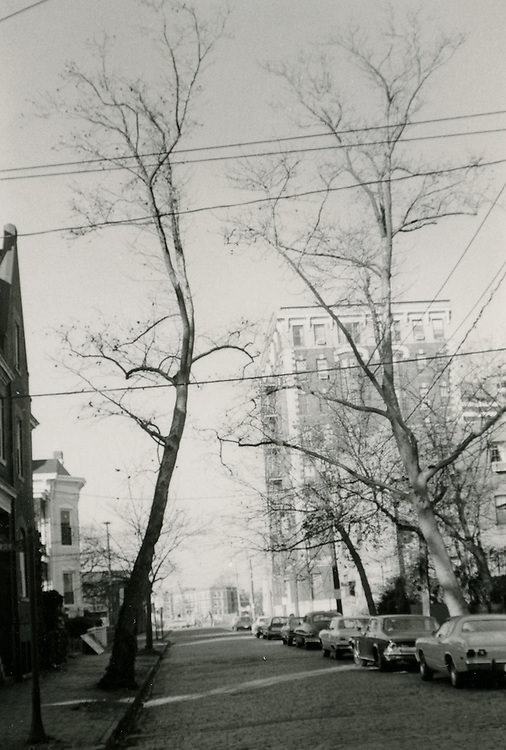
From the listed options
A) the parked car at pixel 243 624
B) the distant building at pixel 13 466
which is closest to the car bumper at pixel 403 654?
the distant building at pixel 13 466

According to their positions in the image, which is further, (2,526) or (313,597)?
(313,597)

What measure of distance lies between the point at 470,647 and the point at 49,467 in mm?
45815

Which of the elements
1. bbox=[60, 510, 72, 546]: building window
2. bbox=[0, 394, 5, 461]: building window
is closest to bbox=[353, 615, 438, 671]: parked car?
bbox=[0, 394, 5, 461]: building window

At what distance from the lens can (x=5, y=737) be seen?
12.3 meters

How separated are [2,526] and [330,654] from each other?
38.1ft

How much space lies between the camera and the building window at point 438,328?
295 ft

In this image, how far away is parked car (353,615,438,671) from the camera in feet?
71.8

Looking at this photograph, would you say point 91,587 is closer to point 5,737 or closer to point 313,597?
point 313,597

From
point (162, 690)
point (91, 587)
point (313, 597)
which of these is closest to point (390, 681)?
point (162, 690)

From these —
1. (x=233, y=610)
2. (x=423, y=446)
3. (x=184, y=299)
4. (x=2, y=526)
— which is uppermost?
(x=184, y=299)

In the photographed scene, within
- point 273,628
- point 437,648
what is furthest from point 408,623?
point 273,628

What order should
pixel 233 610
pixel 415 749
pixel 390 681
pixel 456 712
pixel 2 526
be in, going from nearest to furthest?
1. pixel 415 749
2. pixel 456 712
3. pixel 390 681
4. pixel 2 526
5. pixel 233 610

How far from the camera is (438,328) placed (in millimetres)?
90312

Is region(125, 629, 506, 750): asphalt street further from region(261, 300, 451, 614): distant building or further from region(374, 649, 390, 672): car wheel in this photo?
region(261, 300, 451, 614): distant building
